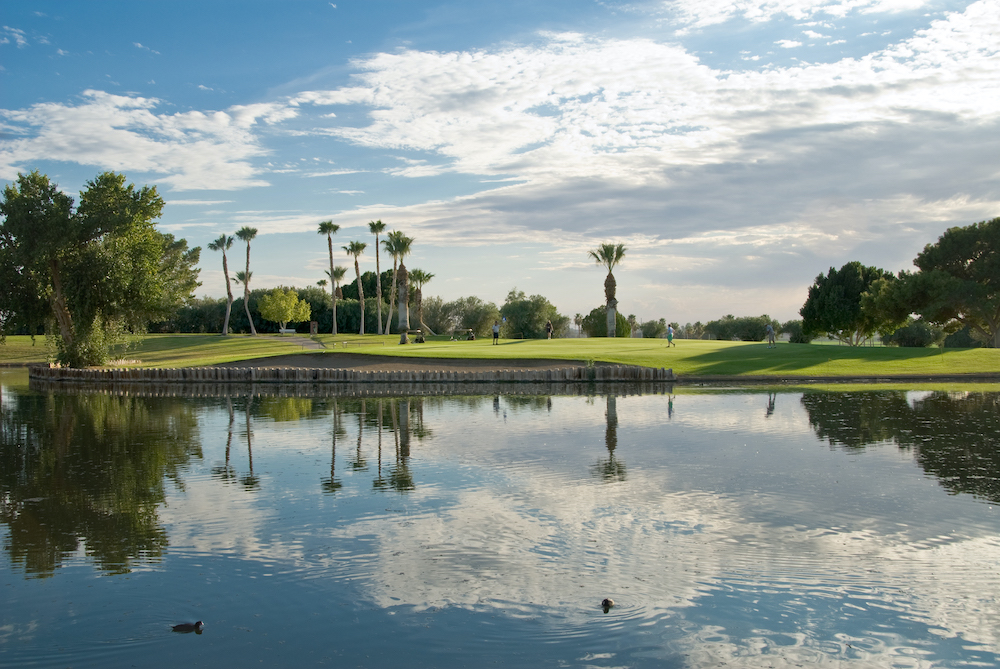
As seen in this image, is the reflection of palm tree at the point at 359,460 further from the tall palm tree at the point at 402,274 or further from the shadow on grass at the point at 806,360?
the tall palm tree at the point at 402,274

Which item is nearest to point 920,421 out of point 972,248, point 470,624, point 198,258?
point 470,624

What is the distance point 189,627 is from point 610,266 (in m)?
58.0

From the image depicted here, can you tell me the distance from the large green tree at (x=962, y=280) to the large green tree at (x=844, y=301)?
11957mm

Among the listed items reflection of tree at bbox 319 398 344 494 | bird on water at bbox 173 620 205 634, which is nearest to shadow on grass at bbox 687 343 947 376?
reflection of tree at bbox 319 398 344 494

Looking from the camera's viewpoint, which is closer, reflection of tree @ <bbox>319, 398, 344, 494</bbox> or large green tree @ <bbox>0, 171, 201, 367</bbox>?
reflection of tree @ <bbox>319, 398, 344, 494</bbox>

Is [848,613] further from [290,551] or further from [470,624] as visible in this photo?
[290,551]

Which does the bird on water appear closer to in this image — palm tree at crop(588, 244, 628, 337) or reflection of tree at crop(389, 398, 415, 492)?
reflection of tree at crop(389, 398, 415, 492)

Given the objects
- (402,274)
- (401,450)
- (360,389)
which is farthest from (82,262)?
(401,450)

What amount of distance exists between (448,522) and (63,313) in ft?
119

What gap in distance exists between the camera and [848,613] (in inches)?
250

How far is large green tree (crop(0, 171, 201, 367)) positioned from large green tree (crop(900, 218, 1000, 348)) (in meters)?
45.9

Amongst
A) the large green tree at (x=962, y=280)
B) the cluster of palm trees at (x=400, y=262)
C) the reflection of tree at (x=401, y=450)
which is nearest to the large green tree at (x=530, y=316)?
the cluster of palm trees at (x=400, y=262)

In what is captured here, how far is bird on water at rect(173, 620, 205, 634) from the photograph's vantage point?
611cm

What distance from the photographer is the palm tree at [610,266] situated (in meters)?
61.5
